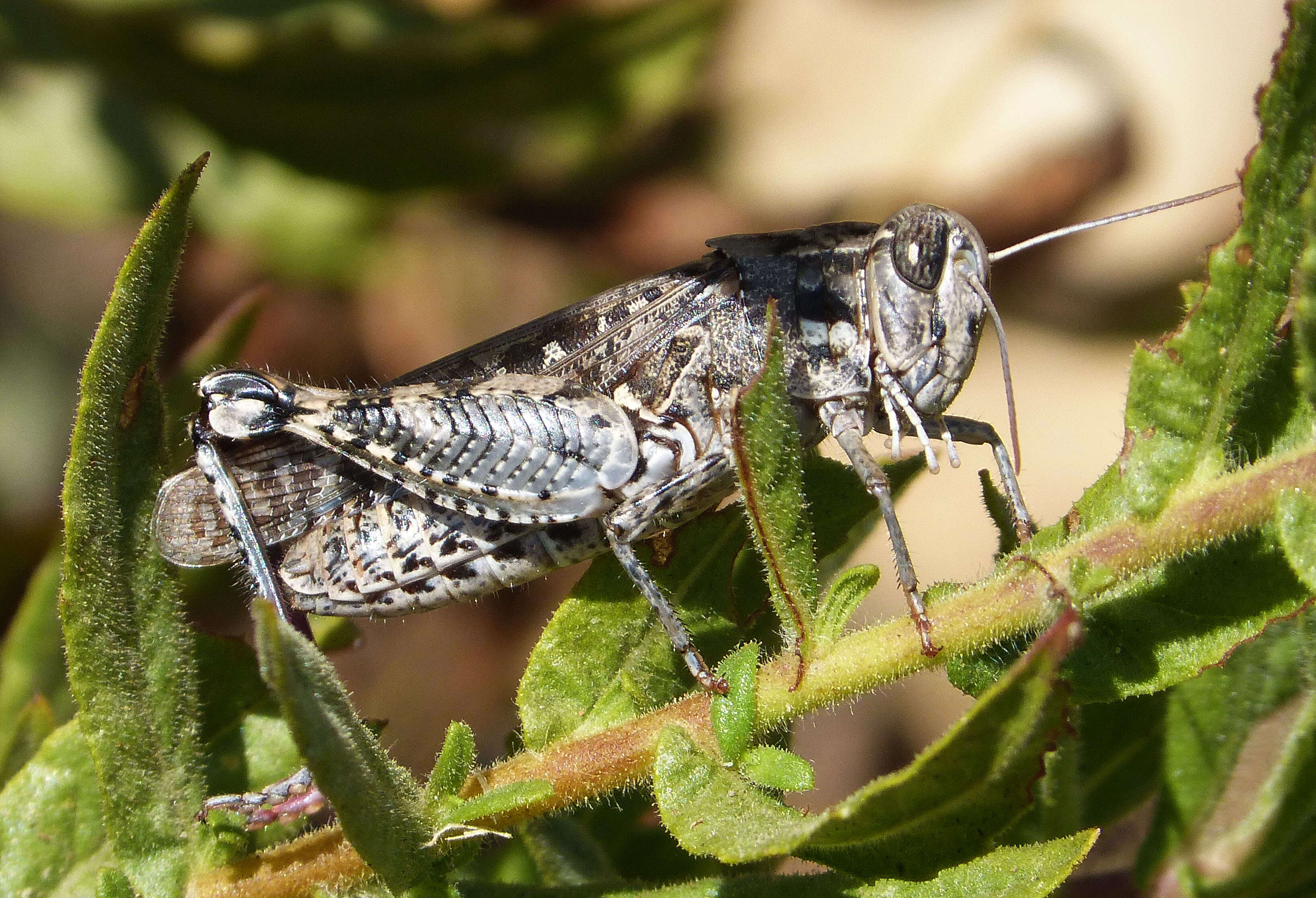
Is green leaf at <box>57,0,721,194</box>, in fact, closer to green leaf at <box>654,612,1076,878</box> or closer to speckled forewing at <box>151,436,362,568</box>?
speckled forewing at <box>151,436,362,568</box>

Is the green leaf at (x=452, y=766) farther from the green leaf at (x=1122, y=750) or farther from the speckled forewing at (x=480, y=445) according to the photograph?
the green leaf at (x=1122, y=750)

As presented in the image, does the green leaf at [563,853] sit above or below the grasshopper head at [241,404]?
below

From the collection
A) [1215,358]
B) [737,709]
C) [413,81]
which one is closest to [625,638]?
[737,709]

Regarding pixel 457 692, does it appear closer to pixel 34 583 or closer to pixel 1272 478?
pixel 34 583

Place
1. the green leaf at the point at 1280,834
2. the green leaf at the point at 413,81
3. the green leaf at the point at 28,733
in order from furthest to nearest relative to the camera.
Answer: the green leaf at the point at 413,81
the green leaf at the point at 28,733
the green leaf at the point at 1280,834

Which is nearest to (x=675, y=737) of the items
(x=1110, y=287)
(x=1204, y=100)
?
(x=1110, y=287)

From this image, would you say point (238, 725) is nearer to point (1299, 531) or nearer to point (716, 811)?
point (716, 811)

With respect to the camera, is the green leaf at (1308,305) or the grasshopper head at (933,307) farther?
the grasshopper head at (933,307)

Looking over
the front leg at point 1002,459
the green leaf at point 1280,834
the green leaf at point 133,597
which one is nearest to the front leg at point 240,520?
the green leaf at point 133,597
